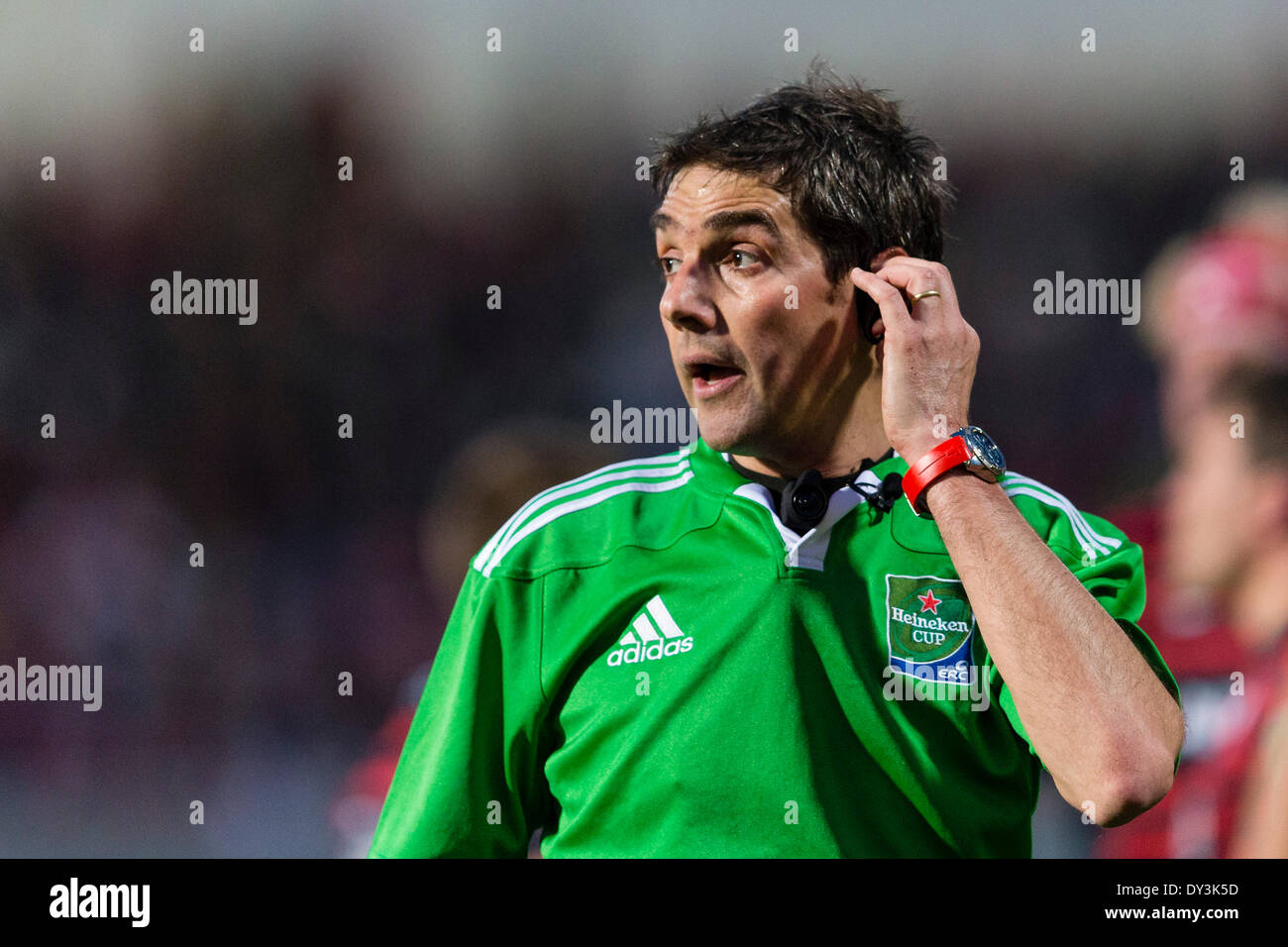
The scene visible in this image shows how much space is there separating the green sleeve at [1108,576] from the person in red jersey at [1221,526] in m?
2.03

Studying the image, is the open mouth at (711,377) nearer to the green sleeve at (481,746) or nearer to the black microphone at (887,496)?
the black microphone at (887,496)

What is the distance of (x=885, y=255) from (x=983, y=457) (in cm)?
41

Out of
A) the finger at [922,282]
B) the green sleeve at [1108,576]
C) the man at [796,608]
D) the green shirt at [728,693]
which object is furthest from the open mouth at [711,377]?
the green sleeve at [1108,576]

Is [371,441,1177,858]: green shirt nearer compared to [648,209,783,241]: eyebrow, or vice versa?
[371,441,1177,858]: green shirt

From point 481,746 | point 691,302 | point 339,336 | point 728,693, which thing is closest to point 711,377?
point 691,302

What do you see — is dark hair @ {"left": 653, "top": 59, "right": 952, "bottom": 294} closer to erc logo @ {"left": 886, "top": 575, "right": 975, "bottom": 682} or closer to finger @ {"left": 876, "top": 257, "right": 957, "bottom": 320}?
finger @ {"left": 876, "top": 257, "right": 957, "bottom": 320}

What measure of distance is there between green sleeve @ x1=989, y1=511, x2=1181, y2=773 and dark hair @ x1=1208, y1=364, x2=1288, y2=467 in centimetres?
222

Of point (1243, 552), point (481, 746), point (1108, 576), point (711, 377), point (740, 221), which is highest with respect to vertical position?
point (740, 221)

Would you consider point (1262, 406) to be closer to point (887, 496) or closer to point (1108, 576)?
point (1108, 576)

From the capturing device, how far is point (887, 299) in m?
Answer: 1.85

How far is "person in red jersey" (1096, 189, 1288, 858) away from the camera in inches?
144

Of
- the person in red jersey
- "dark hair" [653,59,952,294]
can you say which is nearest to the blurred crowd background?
the person in red jersey

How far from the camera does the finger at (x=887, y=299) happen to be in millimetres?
1825

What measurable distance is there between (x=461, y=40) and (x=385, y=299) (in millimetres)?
868
